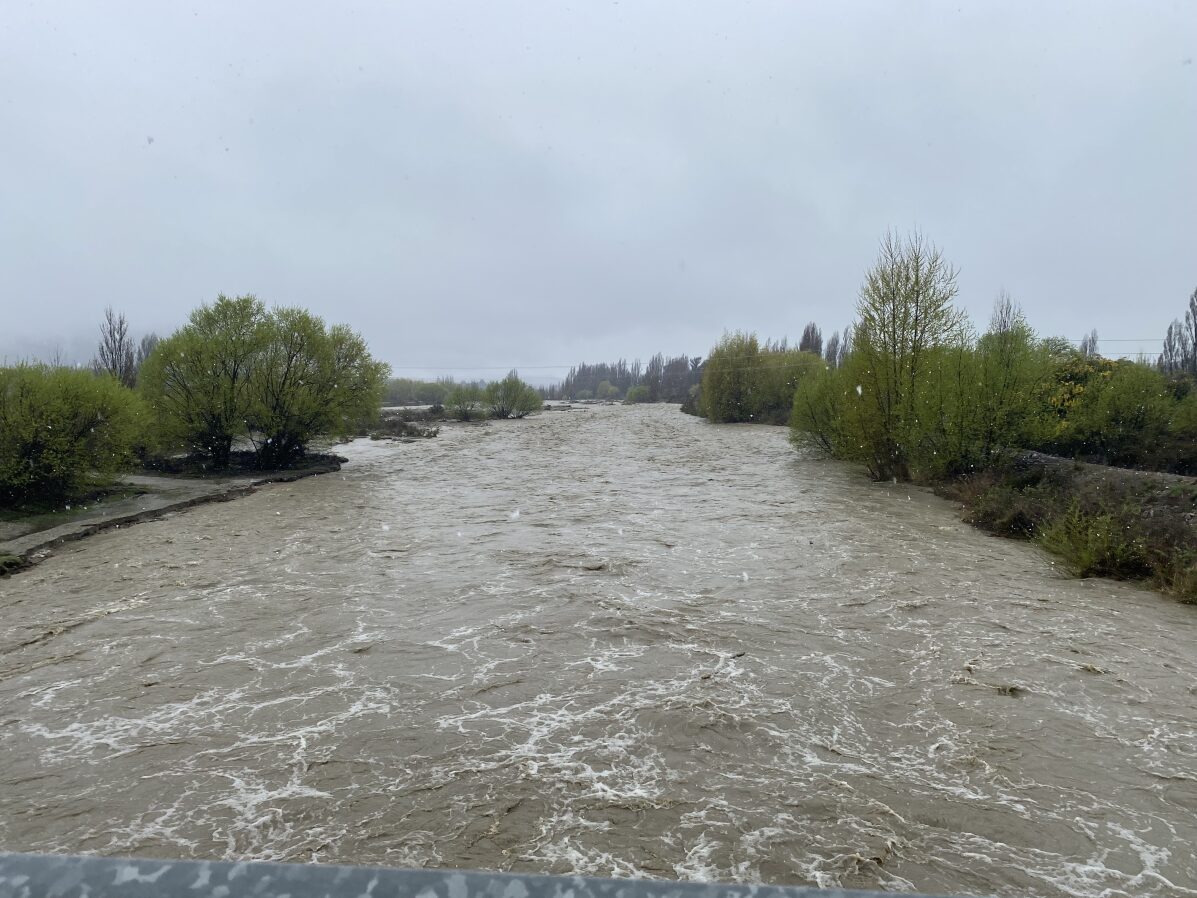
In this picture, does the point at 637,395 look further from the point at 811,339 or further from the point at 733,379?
the point at 733,379

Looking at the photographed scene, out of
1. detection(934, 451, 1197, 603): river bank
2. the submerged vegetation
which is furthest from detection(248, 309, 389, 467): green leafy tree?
detection(934, 451, 1197, 603): river bank

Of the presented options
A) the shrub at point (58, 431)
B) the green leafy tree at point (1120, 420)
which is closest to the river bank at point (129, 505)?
the shrub at point (58, 431)

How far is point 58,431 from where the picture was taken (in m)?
15.9

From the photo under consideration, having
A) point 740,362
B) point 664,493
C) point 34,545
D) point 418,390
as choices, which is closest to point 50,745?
point 34,545

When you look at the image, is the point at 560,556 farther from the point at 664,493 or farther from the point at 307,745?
the point at 664,493

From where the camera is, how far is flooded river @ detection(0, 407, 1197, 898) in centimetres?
462

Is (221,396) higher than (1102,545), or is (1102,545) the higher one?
(221,396)

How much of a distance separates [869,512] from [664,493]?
5.43 meters

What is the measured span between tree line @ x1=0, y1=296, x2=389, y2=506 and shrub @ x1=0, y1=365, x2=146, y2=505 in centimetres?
3

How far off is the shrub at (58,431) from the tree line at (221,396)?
31 millimetres

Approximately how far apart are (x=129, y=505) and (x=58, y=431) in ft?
8.11

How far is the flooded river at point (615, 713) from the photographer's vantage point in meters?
4.62

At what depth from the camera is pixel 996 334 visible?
19719 millimetres

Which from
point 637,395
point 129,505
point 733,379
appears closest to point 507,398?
point 733,379
